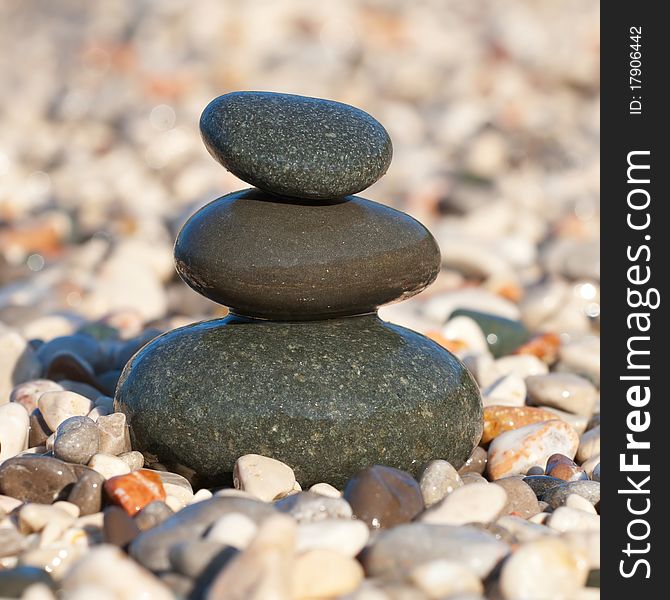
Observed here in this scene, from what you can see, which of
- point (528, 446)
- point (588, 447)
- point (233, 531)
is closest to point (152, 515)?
point (233, 531)

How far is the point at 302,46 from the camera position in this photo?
18609 mm

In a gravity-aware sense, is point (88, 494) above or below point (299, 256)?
below

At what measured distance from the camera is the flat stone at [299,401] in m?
4.28

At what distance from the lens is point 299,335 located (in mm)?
4539

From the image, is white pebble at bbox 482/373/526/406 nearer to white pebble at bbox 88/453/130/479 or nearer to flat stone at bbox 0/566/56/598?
white pebble at bbox 88/453/130/479

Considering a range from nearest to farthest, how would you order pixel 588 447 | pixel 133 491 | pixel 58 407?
pixel 133 491 < pixel 58 407 < pixel 588 447

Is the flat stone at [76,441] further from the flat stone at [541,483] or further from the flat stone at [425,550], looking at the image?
the flat stone at [541,483]

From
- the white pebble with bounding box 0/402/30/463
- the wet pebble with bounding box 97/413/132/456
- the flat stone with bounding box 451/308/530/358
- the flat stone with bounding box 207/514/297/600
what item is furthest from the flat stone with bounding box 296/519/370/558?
the flat stone with bounding box 451/308/530/358

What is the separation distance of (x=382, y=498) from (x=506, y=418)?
162cm

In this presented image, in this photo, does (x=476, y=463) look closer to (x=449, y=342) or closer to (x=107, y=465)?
(x=107, y=465)

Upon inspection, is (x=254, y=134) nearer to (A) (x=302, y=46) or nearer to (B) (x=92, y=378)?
(B) (x=92, y=378)

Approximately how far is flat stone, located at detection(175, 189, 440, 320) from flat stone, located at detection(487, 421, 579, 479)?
864 millimetres

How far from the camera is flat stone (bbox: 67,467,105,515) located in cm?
388

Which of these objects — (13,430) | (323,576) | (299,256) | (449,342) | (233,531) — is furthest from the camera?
(449,342)
